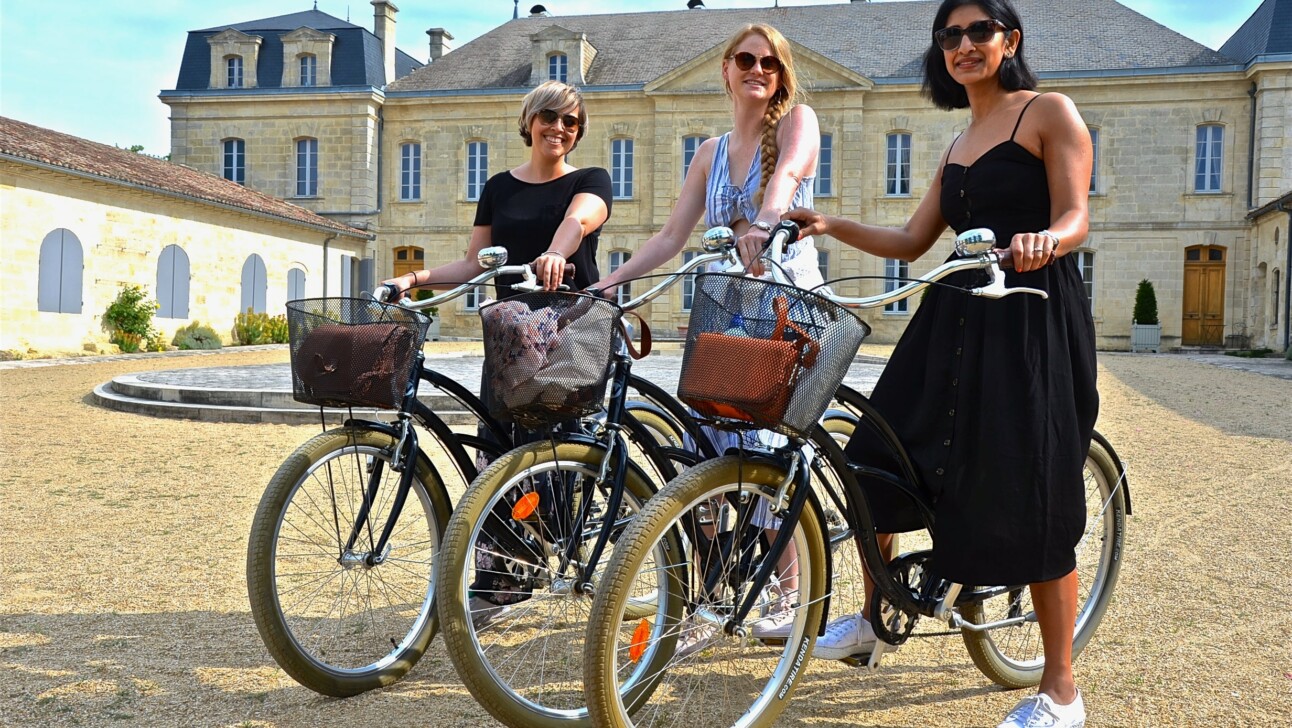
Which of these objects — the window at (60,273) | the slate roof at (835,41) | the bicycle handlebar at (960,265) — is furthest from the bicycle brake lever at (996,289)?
the slate roof at (835,41)

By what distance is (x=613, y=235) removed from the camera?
29.2 meters

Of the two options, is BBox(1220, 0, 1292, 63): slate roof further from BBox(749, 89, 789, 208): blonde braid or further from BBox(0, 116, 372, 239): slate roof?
BBox(749, 89, 789, 208): blonde braid

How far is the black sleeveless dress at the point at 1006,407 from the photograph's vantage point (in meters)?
2.37

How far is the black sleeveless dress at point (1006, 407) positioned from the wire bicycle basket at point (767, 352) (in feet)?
1.37

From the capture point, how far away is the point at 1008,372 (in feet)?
7.84

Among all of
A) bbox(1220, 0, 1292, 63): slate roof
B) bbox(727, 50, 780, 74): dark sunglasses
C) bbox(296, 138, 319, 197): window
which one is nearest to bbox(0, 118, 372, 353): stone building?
bbox(296, 138, 319, 197): window

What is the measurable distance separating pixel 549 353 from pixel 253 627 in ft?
5.34

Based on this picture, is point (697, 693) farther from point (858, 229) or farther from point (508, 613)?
point (858, 229)

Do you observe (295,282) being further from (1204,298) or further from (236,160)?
(1204,298)

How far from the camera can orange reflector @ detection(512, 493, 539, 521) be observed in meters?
2.57

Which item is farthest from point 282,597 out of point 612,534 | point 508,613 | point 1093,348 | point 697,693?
point 1093,348

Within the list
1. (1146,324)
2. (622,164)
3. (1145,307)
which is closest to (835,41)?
(622,164)

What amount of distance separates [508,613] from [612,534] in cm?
40

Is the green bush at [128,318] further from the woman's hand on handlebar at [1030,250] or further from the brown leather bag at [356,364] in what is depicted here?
the woman's hand on handlebar at [1030,250]
